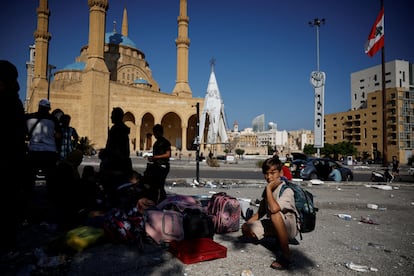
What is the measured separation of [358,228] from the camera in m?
4.14

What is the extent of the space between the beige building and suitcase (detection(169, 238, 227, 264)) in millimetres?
22855

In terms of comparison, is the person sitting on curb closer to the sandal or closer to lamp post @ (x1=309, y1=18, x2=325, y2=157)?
the sandal

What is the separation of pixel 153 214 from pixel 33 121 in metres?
2.25

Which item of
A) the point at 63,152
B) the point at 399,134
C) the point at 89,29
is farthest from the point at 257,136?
the point at 63,152

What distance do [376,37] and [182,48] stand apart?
1186 inches

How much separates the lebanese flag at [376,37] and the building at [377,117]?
3442 cm

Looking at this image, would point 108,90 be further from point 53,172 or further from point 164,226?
point 164,226

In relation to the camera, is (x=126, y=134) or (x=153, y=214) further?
(x=126, y=134)

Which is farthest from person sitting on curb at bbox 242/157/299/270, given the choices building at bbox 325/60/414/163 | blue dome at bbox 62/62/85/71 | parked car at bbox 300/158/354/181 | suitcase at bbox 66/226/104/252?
building at bbox 325/60/414/163

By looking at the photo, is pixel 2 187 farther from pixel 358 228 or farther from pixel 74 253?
pixel 358 228

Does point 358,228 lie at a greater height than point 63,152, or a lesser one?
lesser

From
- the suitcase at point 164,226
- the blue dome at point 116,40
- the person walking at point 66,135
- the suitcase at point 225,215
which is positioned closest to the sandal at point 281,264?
the suitcase at point 164,226

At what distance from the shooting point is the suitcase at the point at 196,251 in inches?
104

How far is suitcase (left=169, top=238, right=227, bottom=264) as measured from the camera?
2.63m
